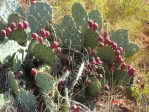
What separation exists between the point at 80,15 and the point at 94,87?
63 centimetres

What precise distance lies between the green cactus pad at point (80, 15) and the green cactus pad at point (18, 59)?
0.56m

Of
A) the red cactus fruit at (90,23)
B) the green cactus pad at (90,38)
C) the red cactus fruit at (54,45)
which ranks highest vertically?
the red cactus fruit at (90,23)

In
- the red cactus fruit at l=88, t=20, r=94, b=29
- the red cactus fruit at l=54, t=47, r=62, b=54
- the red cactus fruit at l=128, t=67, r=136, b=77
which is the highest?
the red cactus fruit at l=88, t=20, r=94, b=29

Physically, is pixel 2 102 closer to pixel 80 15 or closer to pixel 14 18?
pixel 14 18

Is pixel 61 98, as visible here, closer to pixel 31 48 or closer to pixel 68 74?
pixel 68 74

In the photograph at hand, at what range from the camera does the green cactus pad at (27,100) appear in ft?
11.5

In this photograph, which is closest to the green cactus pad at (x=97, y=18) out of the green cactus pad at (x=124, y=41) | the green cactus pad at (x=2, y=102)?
the green cactus pad at (x=124, y=41)

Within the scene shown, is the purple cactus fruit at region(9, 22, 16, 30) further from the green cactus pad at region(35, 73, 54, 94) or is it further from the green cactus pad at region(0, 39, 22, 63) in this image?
the green cactus pad at region(35, 73, 54, 94)

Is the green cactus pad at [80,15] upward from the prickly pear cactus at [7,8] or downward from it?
downward

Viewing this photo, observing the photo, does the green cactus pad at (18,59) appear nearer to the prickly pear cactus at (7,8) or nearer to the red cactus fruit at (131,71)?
the prickly pear cactus at (7,8)

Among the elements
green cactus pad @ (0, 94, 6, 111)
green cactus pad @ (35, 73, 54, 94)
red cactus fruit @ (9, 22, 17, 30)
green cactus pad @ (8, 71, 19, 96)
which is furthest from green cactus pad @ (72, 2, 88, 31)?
green cactus pad @ (0, 94, 6, 111)

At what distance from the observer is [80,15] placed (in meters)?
4.01

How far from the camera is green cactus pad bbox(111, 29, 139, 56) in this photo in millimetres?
4015

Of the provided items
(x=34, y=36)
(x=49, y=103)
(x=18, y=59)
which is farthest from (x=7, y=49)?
(x=49, y=103)
